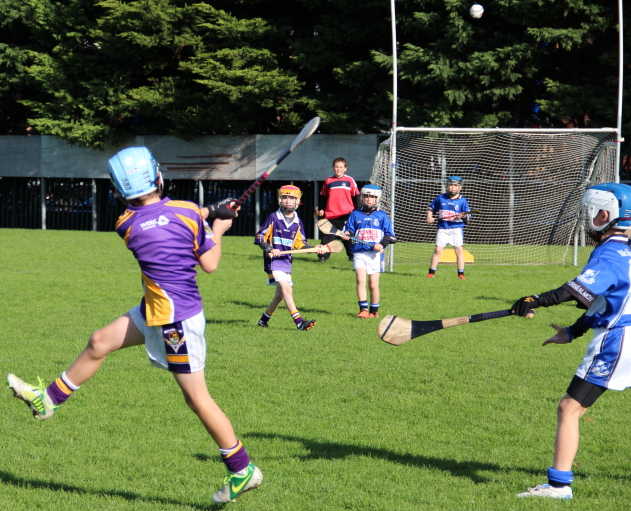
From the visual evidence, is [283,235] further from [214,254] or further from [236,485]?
[236,485]

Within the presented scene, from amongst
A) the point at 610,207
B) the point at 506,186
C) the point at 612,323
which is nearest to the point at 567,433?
the point at 612,323

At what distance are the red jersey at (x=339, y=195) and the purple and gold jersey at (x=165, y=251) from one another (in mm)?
10540

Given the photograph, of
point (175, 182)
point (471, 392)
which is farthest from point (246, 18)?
point (471, 392)

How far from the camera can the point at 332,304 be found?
10445 millimetres

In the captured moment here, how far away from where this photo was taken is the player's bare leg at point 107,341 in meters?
3.84

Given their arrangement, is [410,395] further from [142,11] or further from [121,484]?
[142,11]

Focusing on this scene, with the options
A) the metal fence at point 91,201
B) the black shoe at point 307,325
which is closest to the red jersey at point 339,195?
the black shoe at point 307,325

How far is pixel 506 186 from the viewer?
19.9m

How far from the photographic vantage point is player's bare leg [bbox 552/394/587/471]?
3828 mm

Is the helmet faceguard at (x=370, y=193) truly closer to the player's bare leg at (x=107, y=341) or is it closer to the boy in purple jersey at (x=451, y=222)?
the boy in purple jersey at (x=451, y=222)

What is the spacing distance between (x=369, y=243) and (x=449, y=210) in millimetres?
4545

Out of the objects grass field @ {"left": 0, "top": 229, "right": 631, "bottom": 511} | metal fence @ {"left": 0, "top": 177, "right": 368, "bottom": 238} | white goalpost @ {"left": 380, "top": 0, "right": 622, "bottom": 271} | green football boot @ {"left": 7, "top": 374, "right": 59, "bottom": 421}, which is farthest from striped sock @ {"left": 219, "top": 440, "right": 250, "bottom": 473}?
metal fence @ {"left": 0, "top": 177, "right": 368, "bottom": 238}

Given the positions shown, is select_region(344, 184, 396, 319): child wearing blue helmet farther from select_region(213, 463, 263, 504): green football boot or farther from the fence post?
the fence post

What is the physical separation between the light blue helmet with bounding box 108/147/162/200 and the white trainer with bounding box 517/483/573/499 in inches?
102
